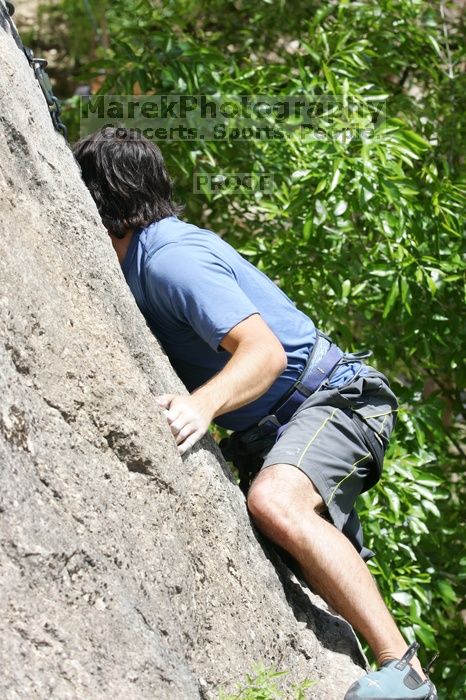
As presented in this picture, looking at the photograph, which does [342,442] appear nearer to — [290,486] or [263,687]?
[290,486]

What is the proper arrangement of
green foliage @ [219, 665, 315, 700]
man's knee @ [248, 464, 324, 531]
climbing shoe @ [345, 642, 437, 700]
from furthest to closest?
man's knee @ [248, 464, 324, 531] → climbing shoe @ [345, 642, 437, 700] → green foliage @ [219, 665, 315, 700]

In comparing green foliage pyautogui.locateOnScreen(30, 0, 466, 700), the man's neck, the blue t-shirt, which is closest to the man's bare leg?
the blue t-shirt

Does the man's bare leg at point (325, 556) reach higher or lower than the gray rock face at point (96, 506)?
lower

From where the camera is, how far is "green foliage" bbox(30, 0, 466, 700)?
14.8ft

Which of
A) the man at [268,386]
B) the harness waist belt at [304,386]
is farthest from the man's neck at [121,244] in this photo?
the harness waist belt at [304,386]

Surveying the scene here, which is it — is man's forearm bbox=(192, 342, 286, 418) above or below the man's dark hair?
below

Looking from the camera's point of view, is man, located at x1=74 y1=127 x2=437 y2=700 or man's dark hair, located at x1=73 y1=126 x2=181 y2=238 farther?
man's dark hair, located at x1=73 y1=126 x2=181 y2=238

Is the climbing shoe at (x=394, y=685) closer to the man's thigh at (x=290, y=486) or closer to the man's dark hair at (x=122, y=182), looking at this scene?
the man's thigh at (x=290, y=486)

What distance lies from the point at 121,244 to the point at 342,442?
87 cm

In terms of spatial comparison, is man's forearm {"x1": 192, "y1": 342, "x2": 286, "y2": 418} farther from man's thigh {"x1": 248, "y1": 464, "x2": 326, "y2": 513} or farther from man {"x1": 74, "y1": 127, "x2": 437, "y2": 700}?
man's thigh {"x1": 248, "y1": 464, "x2": 326, "y2": 513}

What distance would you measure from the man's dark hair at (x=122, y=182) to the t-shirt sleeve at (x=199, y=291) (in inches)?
9.0

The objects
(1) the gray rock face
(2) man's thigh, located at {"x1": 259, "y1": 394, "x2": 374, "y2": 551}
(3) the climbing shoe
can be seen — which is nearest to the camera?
(1) the gray rock face

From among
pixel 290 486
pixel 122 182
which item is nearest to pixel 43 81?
pixel 122 182

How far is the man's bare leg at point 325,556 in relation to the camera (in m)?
2.90
